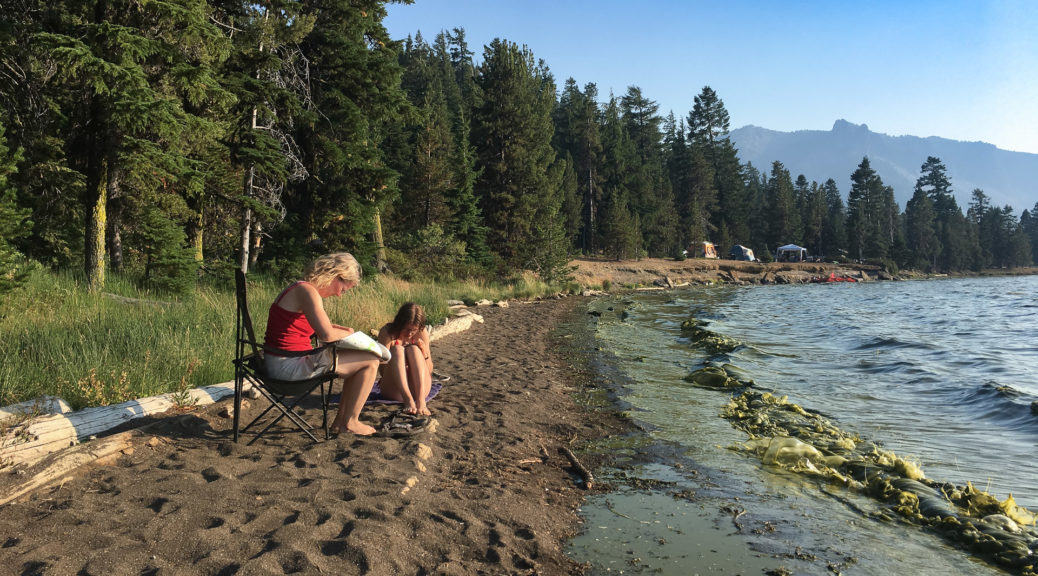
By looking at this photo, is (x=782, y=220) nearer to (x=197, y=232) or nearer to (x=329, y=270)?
(x=197, y=232)

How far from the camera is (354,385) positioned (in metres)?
4.99

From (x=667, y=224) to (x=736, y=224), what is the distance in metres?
20.3

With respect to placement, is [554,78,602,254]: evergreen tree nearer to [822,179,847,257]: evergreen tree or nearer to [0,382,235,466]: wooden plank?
[822,179,847,257]: evergreen tree

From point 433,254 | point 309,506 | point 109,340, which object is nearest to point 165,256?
point 109,340

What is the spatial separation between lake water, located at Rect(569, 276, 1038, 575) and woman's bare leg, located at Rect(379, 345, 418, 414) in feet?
6.56

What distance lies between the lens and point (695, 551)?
138 inches

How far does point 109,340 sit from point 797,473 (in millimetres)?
7241

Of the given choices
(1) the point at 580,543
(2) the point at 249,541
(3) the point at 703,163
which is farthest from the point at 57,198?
(3) the point at 703,163

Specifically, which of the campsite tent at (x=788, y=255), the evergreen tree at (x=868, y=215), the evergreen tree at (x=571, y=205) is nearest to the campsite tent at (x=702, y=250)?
the campsite tent at (x=788, y=255)

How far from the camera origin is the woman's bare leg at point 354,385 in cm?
482

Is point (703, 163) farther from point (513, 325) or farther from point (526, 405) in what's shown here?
point (526, 405)

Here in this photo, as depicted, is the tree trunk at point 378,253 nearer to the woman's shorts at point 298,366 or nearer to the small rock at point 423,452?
the woman's shorts at point 298,366

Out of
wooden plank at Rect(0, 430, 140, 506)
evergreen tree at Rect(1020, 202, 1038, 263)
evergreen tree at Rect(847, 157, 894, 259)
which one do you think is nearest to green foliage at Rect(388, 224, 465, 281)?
wooden plank at Rect(0, 430, 140, 506)

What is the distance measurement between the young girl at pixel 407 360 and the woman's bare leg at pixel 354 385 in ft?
1.95
